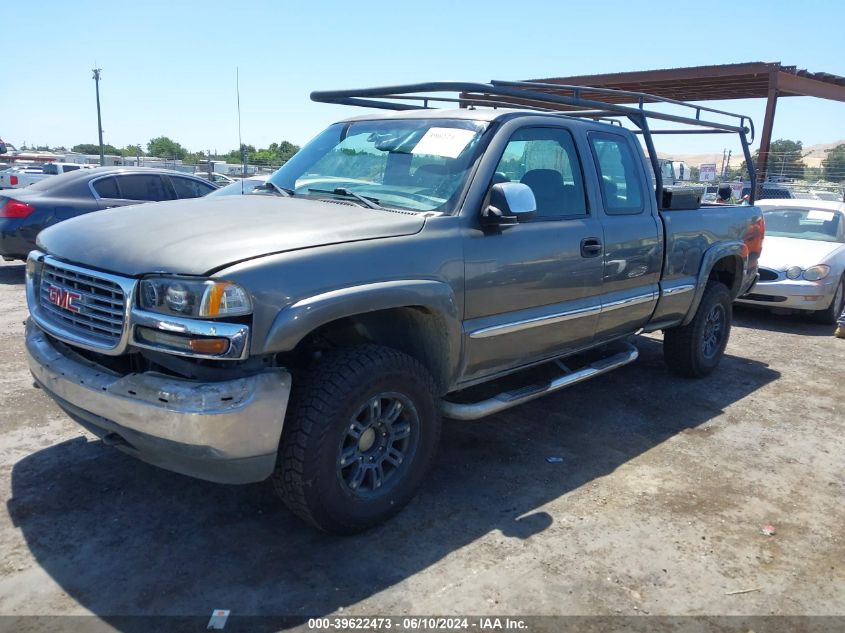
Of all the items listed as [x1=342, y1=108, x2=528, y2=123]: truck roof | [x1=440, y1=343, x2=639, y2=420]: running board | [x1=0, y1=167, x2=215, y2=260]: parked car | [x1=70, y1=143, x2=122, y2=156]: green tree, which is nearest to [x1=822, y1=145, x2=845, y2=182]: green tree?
[x1=0, y1=167, x2=215, y2=260]: parked car

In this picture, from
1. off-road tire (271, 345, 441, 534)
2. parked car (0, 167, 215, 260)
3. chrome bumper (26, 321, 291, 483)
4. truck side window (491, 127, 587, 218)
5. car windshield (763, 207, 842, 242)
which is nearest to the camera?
chrome bumper (26, 321, 291, 483)

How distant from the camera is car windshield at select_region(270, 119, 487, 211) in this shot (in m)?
3.67

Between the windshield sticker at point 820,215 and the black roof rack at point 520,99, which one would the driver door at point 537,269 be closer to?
the black roof rack at point 520,99

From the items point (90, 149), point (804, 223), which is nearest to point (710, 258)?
point (804, 223)

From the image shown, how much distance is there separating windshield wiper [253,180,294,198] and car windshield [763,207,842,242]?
296 inches

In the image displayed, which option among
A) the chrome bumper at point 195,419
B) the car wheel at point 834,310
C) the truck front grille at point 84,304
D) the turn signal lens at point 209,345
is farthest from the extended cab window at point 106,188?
the car wheel at point 834,310

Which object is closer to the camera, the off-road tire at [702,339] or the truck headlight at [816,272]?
the off-road tire at [702,339]

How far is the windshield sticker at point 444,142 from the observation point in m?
3.76

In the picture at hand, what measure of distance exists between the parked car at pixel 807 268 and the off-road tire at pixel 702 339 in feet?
8.10

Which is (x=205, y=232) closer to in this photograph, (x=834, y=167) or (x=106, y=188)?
(x=106, y=188)

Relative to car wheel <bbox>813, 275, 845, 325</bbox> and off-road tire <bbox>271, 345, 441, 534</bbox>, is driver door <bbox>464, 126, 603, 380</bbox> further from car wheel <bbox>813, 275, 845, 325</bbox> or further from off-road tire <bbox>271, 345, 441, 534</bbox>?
car wheel <bbox>813, 275, 845, 325</bbox>

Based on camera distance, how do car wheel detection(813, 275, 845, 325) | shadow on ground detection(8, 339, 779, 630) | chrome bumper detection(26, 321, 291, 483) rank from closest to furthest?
1. chrome bumper detection(26, 321, 291, 483)
2. shadow on ground detection(8, 339, 779, 630)
3. car wheel detection(813, 275, 845, 325)

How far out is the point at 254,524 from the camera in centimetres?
329

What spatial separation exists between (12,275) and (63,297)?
7385 mm
